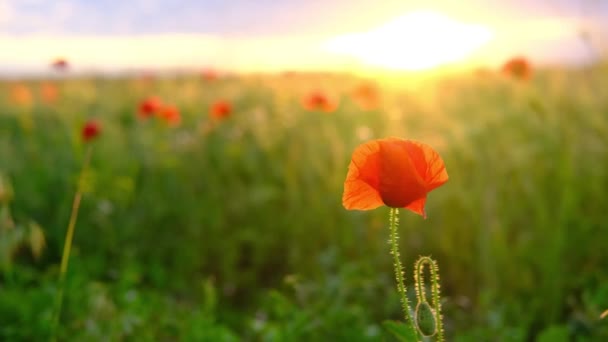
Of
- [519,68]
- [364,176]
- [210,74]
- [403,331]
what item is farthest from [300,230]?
[364,176]

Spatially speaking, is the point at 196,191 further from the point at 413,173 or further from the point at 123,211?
the point at 413,173

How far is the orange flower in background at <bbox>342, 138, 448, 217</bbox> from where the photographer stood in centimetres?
85

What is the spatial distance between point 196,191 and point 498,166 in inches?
56.6

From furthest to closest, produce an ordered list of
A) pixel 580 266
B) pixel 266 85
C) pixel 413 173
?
pixel 266 85 < pixel 580 266 < pixel 413 173

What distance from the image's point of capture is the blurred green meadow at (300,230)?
184cm

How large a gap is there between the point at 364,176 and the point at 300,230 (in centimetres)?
211

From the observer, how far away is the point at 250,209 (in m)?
3.20

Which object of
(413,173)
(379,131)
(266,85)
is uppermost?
(266,85)

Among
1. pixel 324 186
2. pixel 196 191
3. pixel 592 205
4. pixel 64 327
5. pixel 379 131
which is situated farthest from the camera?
pixel 379 131

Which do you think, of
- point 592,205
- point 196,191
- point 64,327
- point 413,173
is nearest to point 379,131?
point 196,191

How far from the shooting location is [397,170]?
85 centimetres

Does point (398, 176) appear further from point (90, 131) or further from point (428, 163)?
point (90, 131)

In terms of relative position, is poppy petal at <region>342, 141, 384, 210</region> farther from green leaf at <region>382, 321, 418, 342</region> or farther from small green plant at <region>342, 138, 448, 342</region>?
green leaf at <region>382, 321, 418, 342</region>

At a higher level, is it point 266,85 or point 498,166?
point 266,85
